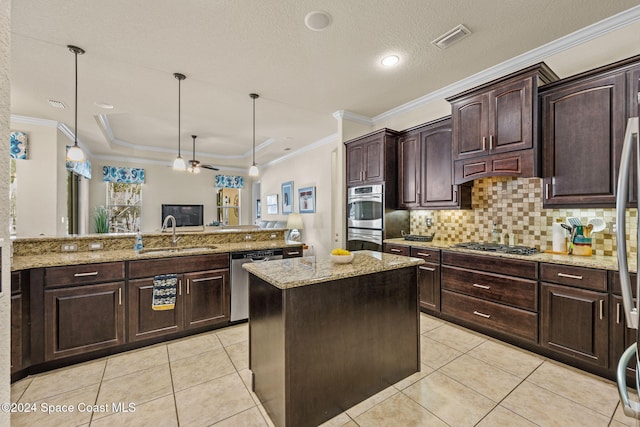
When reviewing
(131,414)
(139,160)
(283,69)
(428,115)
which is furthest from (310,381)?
(139,160)

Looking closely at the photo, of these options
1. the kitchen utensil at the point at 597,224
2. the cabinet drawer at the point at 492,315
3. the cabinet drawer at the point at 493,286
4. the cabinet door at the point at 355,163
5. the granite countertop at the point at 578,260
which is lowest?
the cabinet drawer at the point at 492,315

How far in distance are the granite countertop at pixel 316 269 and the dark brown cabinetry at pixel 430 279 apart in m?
1.14

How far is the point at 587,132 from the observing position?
90.0 inches

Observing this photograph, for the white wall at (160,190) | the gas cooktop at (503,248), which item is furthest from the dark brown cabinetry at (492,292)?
the white wall at (160,190)

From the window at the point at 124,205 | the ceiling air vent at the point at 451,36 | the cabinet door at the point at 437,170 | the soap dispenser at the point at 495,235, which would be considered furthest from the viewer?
the window at the point at 124,205

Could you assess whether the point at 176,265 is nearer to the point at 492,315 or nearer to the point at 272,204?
the point at 492,315

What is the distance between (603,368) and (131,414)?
131 inches

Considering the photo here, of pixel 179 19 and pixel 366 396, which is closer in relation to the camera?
pixel 366 396

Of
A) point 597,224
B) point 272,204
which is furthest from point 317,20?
point 272,204

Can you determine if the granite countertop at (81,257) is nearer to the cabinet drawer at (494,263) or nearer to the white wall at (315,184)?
the cabinet drawer at (494,263)

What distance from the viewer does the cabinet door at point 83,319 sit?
87.1 inches

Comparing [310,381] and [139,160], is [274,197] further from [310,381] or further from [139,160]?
[310,381]

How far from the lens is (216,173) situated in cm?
823

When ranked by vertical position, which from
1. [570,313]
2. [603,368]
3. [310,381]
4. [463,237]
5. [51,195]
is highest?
[51,195]
